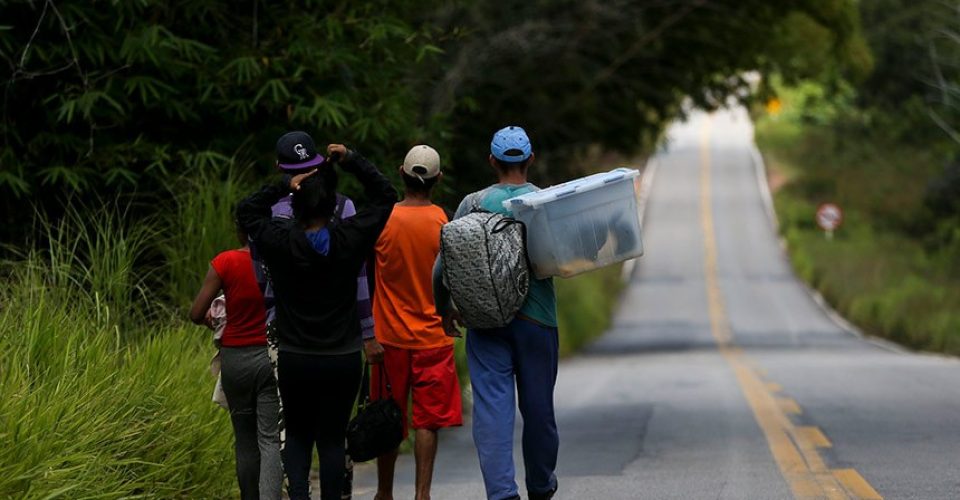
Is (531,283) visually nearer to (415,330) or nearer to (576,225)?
(576,225)

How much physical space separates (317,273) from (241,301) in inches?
22.4

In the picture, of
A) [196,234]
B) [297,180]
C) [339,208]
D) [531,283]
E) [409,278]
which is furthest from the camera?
[196,234]

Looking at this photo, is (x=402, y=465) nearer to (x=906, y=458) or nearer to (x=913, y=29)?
(x=906, y=458)

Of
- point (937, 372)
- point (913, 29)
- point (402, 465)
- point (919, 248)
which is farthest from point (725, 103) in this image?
point (913, 29)

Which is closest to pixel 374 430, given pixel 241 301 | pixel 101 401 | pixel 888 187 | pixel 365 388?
pixel 365 388

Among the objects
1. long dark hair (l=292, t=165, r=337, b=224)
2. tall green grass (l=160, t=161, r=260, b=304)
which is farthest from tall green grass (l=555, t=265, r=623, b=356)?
long dark hair (l=292, t=165, r=337, b=224)

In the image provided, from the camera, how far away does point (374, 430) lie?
26.5 feet

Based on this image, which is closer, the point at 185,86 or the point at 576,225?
the point at 576,225

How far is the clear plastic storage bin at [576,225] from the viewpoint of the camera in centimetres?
782

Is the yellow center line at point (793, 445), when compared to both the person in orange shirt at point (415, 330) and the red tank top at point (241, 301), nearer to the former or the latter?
the person in orange shirt at point (415, 330)

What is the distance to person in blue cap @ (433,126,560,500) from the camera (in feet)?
26.3

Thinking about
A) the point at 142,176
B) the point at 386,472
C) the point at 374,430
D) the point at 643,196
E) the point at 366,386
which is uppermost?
the point at 142,176

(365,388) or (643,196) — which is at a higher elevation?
(365,388)

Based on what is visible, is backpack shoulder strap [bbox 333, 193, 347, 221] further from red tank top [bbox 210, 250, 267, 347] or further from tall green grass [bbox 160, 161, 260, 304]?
tall green grass [bbox 160, 161, 260, 304]
